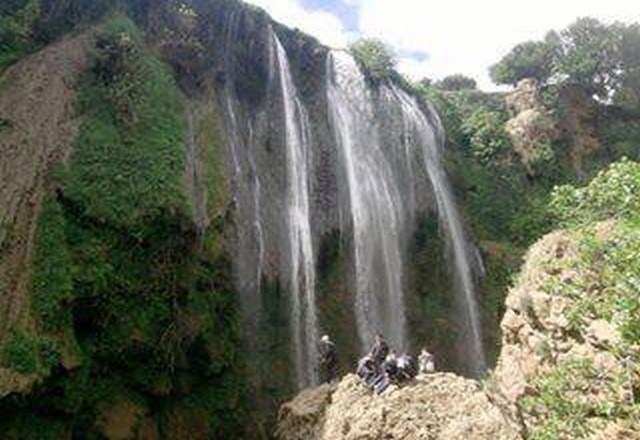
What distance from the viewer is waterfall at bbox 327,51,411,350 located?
24.9 meters

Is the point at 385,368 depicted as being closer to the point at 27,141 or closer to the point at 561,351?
the point at 561,351

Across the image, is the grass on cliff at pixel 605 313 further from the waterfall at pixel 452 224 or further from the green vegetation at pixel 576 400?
the waterfall at pixel 452 224

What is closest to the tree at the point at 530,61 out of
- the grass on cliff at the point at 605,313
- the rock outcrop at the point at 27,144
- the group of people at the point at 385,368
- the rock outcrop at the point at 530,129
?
the rock outcrop at the point at 530,129

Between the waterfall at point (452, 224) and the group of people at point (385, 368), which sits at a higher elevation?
the waterfall at point (452, 224)

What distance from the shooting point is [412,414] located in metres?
13.7

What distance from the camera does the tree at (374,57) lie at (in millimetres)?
30278

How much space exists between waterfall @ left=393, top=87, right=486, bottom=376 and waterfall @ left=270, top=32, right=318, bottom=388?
605 centimetres

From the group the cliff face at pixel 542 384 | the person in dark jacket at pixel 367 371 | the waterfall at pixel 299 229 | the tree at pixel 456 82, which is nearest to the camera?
the cliff face at pixel 542 384

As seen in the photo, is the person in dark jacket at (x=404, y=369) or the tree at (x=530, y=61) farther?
the tree at (x=530, y=61)

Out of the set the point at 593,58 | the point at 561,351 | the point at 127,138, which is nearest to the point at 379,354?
the point at 561,351

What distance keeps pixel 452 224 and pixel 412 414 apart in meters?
16.7

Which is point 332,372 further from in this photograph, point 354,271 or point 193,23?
point 193,23

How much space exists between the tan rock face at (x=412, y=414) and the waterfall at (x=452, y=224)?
40.3ft

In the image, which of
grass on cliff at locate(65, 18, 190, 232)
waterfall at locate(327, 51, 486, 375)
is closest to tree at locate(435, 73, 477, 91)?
waterfall at locate(327, 51, 486, 375)
